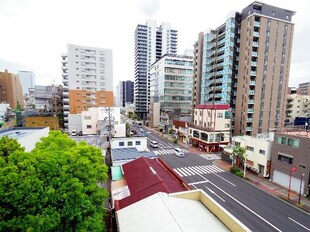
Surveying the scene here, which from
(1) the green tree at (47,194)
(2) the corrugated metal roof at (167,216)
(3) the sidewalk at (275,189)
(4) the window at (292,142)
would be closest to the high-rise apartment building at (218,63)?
(3) the sidewalk at (275,189)

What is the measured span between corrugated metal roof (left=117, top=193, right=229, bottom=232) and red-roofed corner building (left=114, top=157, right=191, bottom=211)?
136 cm

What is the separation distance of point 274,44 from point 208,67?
19953 millimetres

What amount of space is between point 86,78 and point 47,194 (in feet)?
223

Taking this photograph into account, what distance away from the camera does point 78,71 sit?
2714 inches

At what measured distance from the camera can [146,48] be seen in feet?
416

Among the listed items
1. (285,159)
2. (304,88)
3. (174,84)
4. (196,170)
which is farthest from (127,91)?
(285,159)

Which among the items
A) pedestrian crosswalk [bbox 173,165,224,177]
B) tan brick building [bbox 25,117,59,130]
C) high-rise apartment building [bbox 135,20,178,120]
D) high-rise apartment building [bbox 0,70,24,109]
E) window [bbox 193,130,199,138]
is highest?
high-rise apartment building [bbox 135,20,178,120]

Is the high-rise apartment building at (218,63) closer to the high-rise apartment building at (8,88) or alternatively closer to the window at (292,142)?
the window at (292,142)

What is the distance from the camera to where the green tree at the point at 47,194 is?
830 cm

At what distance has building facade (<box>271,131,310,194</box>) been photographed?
23.1 m

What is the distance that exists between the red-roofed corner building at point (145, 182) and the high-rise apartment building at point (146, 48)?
3907 inches

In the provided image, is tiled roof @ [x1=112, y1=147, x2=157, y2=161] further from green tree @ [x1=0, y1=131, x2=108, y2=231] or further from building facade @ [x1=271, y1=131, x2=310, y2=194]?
building facade @ [x1=271, y1=131, x2=310, y2=194]

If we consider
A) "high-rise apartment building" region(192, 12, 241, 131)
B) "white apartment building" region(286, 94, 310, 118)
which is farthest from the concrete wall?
"white apartment building" region(286, 94, 310, 118)

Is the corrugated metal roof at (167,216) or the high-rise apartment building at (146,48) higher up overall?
the high-rise apartment building at (146,48)
